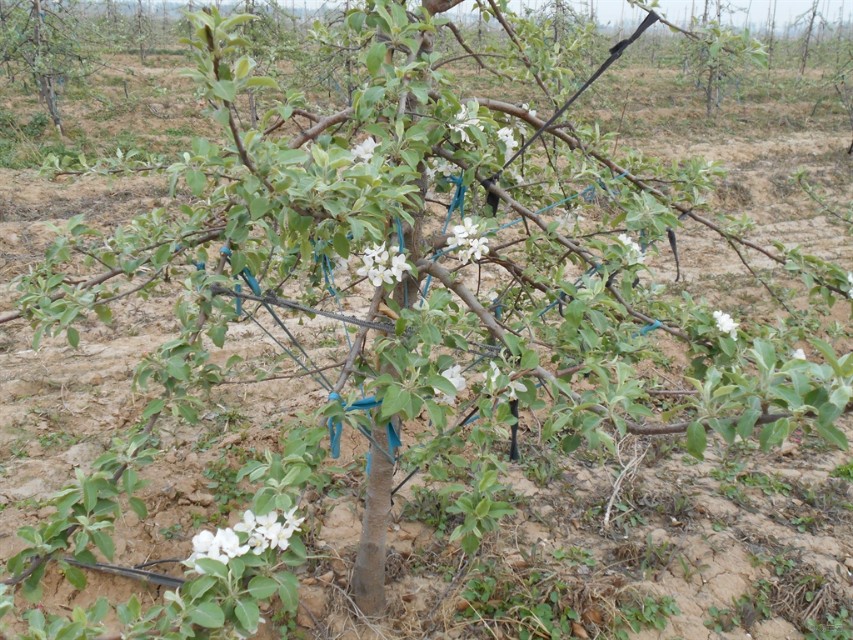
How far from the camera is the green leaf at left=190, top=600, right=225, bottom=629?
1.02 m

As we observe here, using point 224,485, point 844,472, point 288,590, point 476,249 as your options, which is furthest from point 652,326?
point 844,472

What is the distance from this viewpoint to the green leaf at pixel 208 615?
1022mm

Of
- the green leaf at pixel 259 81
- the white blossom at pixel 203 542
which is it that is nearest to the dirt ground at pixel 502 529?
the white blossom at pixel 203 542

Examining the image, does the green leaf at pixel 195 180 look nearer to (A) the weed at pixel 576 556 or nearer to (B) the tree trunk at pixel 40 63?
(A) the weed at pixel 576 556

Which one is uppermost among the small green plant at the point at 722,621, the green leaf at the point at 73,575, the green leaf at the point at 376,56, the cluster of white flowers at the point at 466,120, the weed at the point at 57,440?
the green leaf at the point at 376,56

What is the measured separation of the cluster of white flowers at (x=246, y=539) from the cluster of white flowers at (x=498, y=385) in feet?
1.62

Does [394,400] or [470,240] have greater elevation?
[470,240]

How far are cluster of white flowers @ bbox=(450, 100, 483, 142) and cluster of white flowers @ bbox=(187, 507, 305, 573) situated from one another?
1009 mm

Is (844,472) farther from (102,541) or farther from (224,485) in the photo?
(102,541)

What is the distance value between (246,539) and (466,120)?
1121 millimetres

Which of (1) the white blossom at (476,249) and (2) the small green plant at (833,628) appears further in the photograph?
(2) the small green plant at (833,628)

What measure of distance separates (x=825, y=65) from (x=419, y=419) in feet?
71.1

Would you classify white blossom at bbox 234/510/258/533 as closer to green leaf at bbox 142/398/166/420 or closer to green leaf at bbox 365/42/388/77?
green leaf at bbox 142/398/166/420

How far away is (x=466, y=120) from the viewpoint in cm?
168
